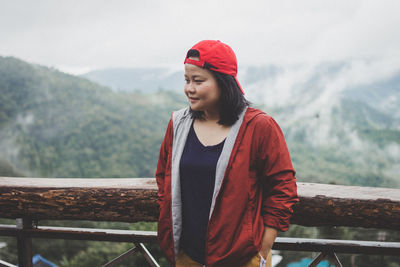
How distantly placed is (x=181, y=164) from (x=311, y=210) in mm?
994

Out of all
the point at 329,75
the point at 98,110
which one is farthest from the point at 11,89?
the point at 329,75

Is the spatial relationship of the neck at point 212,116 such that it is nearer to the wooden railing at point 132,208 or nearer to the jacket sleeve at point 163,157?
the jacket sleeve at point 163,157

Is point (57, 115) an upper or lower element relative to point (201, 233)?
lower

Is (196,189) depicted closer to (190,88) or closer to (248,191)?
(248,191)

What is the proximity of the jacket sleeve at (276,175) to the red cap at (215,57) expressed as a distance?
0.27 m

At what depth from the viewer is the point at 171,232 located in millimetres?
1476

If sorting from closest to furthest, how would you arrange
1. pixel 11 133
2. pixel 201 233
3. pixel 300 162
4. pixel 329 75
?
pixel 201 233 → pixel 11 133 → pixel 300 162 → pixel 329 75

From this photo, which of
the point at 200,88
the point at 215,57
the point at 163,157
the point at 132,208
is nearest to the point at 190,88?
the point at 200,88

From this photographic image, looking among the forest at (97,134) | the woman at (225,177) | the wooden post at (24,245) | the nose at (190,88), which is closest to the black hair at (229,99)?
the woman at (225,177)

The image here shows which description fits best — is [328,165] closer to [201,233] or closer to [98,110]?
[98,110]

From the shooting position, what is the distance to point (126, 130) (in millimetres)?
51250

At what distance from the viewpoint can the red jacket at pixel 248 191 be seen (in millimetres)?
1322

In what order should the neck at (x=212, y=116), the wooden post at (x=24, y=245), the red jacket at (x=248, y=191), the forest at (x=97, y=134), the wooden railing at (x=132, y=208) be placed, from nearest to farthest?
the red jacket at (x=248, y=191) < the neck at (x=212, y=116) < the wooden railing at (x=132, y=208) < the wooden post at (x=24, y=245) < the forest at (x=97, y=134)

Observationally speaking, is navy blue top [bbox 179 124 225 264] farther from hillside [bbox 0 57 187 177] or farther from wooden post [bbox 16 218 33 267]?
hillside [bbox 0 57 187 177]
